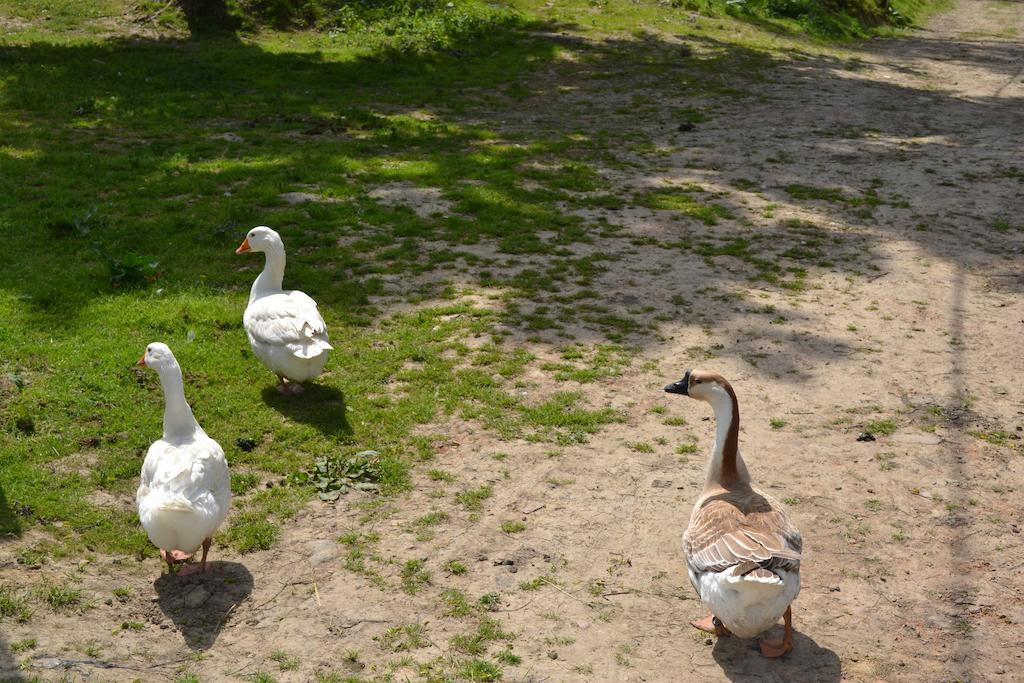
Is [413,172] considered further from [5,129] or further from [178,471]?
[178,471]

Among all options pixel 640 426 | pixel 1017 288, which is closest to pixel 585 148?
pixel 1017 288

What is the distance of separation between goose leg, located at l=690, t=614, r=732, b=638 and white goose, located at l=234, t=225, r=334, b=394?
326 centimetres

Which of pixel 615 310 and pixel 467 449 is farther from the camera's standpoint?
pixel 615 310

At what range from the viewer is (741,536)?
4676mm

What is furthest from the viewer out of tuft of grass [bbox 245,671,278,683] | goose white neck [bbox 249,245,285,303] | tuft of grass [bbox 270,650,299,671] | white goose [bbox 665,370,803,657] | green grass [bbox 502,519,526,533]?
goose white neck [bbox 249,245,285,303]

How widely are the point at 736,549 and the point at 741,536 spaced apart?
11cm

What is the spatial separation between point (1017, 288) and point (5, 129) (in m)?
12.2

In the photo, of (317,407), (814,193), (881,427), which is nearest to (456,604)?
(317,407)

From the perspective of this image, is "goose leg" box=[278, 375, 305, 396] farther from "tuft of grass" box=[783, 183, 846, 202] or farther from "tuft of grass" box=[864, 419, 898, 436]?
"tuft of grass" box=[783, 183, 846, 202]

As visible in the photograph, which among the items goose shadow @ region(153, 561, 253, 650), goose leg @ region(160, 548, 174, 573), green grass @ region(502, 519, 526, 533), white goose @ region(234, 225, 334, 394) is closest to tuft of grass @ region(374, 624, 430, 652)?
goose shadow @ region(153, 561, 253, 650)

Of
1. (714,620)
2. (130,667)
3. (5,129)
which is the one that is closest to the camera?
(130,667)

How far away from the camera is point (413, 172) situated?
484 inches

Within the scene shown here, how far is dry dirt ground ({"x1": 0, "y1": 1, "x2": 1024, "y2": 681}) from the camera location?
490 cm

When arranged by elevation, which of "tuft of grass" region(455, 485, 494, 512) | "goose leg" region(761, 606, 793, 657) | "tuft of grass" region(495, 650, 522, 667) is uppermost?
"goose leg" region(761, 606, 793, 657)
